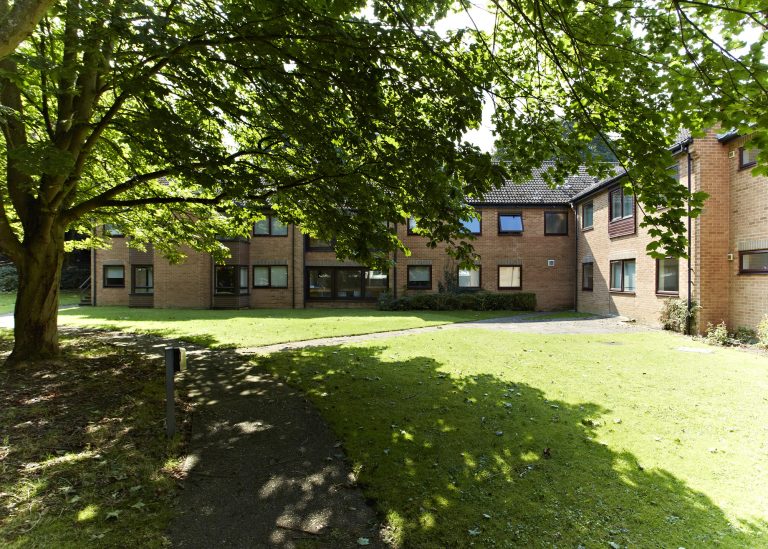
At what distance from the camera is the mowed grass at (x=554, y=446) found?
3.22 metres

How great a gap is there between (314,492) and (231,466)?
100 centimetres

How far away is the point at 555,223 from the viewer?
24.2 meters

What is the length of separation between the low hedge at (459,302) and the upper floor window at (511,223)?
13.1ft

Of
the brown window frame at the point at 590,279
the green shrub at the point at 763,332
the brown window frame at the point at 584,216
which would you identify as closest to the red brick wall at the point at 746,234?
the green shrub at the point at 763,332

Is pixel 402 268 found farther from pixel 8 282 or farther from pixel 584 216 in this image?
pixel 8 282

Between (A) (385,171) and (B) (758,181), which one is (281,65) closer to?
(A) (385,171)

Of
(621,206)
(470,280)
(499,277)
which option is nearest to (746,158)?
(621,206)

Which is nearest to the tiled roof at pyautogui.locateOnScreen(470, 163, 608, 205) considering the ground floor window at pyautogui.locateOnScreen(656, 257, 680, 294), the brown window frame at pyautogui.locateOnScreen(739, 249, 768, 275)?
the ground floor window at pyautogui.locateOnScreen(656, 257, 680, 294)

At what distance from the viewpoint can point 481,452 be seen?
4.44m

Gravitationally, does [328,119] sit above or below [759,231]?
above

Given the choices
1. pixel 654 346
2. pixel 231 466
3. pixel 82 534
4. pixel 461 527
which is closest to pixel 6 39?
pixel 82 534

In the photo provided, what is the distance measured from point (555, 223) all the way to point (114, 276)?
26.5m

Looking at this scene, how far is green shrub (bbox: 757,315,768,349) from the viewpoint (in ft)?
34.0

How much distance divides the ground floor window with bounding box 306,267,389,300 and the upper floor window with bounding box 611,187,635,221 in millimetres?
12138
